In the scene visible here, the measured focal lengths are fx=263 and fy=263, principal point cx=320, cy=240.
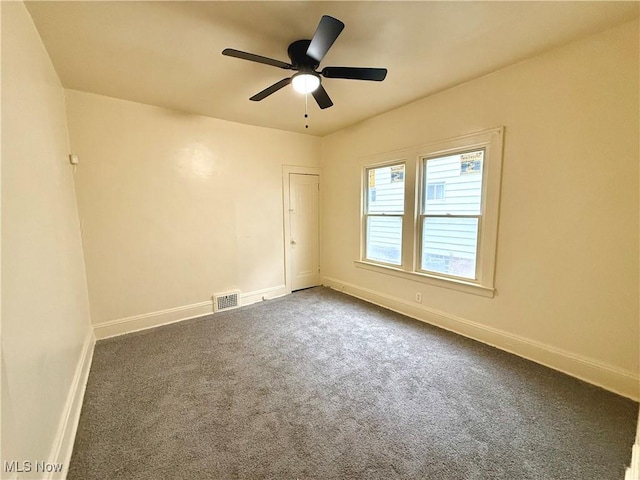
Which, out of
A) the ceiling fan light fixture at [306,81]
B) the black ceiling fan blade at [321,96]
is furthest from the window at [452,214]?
the ceiling fan light fixture at [306,81]

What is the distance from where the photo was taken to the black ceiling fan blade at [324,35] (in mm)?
1458

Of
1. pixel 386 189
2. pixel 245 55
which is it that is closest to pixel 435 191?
pixel 386 189

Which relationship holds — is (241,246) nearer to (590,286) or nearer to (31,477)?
(31,477)

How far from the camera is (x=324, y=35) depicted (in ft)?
5.21

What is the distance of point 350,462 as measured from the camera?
4.80 ft

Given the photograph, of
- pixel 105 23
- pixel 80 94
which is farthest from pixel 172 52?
pixel 80 94

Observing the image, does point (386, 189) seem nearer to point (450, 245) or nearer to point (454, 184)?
point (454, 184)

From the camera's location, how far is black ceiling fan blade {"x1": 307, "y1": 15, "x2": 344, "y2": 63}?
1.46 metres

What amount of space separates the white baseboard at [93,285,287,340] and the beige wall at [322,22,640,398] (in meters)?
2.84

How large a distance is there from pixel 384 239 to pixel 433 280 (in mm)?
926

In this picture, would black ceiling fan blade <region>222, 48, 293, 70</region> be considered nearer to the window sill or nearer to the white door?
the white door

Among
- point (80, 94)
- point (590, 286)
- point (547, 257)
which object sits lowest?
point (590, 286)

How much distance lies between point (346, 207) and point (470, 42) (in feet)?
8.47

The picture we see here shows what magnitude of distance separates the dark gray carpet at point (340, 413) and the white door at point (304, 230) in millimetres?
1868
